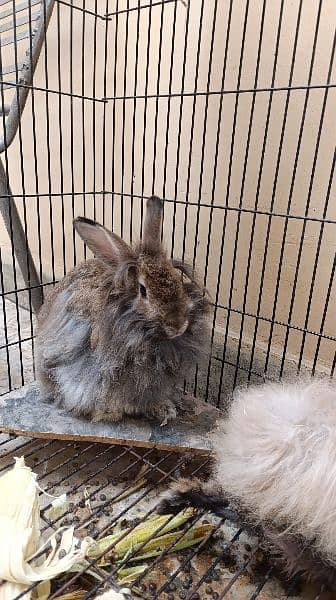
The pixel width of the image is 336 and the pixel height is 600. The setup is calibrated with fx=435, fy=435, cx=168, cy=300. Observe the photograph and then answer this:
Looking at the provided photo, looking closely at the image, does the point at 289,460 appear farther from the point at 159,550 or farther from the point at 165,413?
the point at 165,413

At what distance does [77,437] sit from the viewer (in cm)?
146

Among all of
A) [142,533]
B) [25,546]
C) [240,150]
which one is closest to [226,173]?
[240,150]

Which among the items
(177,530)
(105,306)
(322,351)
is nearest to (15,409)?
(105,306)

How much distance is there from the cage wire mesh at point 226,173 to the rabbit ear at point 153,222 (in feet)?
0.98

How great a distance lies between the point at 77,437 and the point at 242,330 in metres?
0.86

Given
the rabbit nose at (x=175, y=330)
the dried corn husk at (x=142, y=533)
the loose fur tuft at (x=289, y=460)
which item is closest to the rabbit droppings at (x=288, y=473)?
the loose fur tuft at (x=289, y=460)

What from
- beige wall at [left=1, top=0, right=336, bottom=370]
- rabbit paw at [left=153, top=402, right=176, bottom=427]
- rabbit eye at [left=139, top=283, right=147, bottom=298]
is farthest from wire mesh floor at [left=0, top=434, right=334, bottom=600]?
beige wall at [left=1, top=0, right=336, bottom=370]

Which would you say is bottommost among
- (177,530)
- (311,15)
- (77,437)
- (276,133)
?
(177,530)

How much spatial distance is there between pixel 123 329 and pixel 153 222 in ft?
1.23

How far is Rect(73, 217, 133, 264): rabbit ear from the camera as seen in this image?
1.33 meters

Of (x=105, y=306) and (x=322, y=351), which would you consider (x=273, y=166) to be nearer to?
(x=322, y=351)

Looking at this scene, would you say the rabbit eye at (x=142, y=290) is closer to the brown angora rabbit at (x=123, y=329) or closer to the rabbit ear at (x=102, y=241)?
the brown angora rabbit at (x=123, y=329)

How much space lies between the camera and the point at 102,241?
1365 mm

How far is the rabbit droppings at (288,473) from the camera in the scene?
2.97 ft
